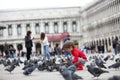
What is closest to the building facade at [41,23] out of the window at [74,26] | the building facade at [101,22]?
the window at [74,26]

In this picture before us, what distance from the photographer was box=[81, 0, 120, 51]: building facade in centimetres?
7913

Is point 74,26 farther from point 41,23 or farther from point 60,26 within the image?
point 41,23

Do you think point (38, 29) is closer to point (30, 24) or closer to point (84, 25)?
point (30, 24)

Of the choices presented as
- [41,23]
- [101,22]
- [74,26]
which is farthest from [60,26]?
[101,22]

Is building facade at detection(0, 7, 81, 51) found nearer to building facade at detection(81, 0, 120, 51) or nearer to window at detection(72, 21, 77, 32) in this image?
window at detection(72, 21, 77, 32)

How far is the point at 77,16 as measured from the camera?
11569cm

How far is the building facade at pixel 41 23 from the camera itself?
117 m

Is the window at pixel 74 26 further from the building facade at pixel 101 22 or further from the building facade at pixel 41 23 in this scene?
the building facade at pixel 101 22

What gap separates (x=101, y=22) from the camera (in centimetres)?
9038

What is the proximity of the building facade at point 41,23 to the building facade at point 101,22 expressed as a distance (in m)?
4.53

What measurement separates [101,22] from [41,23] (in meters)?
32.1

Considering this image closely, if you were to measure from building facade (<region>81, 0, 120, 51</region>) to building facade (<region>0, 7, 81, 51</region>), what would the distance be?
4525 mm

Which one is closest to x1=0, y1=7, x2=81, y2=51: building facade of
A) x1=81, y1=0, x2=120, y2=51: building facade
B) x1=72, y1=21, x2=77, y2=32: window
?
x1=72, y1=21, x2=77, y2=32: window

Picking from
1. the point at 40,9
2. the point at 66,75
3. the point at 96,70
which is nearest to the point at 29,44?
the point at 96,70
